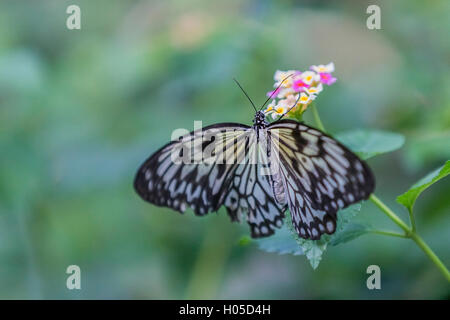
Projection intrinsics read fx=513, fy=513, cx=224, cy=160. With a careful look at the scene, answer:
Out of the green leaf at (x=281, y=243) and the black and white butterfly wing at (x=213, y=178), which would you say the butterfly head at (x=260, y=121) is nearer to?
the black and white butterfly wing at (x=213, y=178)

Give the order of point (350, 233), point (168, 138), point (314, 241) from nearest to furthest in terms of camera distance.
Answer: point (314, 241), point (350, 233), point (168, 138)

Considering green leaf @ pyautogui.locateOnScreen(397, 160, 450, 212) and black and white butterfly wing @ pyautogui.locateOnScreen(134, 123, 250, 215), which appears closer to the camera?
green leaf @ pyautogui.locateOnScreen(397, 160, 450, 212)

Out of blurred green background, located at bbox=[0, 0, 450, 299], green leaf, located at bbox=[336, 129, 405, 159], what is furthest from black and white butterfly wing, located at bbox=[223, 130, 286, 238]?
blurred green background, located at bbox=[0, 0, 450, 299]

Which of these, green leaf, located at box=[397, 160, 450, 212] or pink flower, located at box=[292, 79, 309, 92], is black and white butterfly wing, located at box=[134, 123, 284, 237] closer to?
pink flower, located at box=[292, 79, 309, 92]

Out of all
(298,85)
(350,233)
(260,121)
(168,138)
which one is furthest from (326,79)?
(168,138)

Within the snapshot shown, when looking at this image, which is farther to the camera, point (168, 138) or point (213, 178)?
point (168, 138)

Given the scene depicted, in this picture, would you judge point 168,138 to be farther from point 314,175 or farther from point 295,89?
point 314,175
